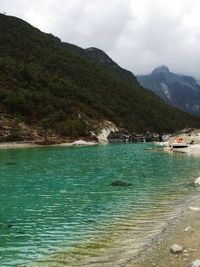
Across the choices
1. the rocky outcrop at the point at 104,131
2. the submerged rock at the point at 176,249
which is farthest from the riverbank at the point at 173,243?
the rocky outcrop at the point at 104,131

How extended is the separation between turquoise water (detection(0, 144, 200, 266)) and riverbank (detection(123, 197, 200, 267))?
141cm

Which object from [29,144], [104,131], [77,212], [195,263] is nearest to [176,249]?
[195,263]

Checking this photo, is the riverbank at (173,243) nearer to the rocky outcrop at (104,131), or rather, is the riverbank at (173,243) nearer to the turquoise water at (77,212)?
the turquoise water at (77,212)

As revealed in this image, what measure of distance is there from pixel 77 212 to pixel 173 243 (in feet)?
37.7

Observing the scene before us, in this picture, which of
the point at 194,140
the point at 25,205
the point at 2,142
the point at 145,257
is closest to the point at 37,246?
the point at 145,257

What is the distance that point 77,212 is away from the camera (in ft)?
102

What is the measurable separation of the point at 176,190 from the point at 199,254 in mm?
22937

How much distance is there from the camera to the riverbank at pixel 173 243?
58.2ft

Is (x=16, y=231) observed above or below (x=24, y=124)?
below

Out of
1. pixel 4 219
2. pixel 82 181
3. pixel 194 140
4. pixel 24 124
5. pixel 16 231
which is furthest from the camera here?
pixel 24 124

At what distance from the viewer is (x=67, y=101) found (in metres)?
195

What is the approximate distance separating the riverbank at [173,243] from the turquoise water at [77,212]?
1.41m

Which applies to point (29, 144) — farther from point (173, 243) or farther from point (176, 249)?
point (176, 249)

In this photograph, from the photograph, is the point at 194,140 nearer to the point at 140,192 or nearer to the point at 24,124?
the point at 24,124
